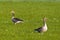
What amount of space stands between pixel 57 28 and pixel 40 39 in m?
4.17

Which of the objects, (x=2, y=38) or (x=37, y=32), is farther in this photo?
(x=37, y=32)

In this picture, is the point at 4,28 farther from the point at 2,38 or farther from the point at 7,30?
the point at 2,38

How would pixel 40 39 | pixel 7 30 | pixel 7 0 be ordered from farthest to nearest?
1. pixel 7 0
2. pixel 7 30
3. pixel 40 39

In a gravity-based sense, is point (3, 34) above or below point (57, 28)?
below

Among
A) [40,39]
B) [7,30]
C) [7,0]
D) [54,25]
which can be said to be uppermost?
[7,0]

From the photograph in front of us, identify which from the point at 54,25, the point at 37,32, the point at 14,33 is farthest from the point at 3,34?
the point at 54,25

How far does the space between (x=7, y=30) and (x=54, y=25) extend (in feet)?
12.5

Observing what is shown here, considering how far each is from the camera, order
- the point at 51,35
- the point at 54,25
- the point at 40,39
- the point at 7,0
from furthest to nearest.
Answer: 1. the point at 7,0
2. the point at 54,25
3. the point at 51,35
4. the point at 40,39

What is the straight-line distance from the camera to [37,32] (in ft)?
57.4

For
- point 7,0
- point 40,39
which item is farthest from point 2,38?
point 7,0

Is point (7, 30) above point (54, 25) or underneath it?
underneath

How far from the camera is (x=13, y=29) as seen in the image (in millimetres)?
19047

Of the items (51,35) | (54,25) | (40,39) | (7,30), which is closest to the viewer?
(40,39)

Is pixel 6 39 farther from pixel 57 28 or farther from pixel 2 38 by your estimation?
pixel 57 28
